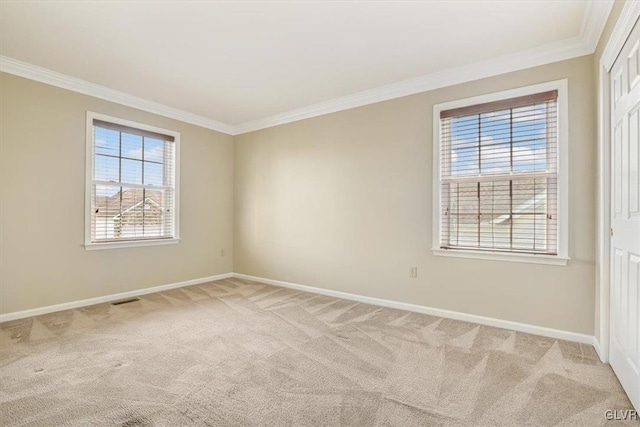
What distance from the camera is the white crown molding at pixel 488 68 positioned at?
249 cm

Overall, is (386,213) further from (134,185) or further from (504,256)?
(134,185)

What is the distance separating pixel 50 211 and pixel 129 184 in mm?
902

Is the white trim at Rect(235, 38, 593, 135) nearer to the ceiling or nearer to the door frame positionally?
the ceiling

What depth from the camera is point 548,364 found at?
2.43 m

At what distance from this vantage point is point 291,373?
89.6 inches

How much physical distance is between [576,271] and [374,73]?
266 centimetres

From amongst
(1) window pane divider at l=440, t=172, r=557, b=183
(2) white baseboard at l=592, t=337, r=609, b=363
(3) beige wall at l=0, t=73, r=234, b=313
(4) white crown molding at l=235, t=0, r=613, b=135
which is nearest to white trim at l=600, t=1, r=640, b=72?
(4) white crown molding at l=235, t=0, r=613, b=135

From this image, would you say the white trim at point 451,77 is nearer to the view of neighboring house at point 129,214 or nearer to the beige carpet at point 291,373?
the view of neighboring house at point 129,214

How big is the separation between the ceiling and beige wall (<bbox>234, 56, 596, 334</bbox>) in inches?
16.8

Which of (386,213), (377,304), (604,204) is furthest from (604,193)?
(377,304)

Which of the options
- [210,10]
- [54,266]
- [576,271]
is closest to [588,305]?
[576,271]

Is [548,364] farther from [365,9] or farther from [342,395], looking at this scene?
[365,9]

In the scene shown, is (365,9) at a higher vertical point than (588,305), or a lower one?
higher

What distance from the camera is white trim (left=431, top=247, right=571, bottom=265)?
2918 millimetres
